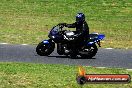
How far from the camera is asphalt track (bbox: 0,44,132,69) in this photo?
54.3 ft

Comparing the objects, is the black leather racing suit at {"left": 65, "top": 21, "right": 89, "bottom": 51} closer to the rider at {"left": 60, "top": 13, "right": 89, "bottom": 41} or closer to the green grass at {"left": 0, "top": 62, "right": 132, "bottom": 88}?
the rider at {"left": 60, "top": 13, "right": 89, "bottom": 41}

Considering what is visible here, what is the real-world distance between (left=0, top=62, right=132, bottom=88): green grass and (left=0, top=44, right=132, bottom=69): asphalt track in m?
1.36

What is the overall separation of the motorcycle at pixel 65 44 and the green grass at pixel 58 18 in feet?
11.3

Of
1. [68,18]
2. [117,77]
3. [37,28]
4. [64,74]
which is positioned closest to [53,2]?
[68,18]

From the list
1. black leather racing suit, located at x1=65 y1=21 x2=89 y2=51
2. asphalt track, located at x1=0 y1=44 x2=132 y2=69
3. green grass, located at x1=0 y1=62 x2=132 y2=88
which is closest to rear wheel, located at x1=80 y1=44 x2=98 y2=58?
asphalt track, located at x1=0 y1=44 x2=132 y2=69

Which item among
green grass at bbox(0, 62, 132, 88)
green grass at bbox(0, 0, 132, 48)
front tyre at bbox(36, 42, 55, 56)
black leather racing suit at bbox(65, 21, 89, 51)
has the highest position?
black leather racing suit at bbox(65, 21, 89, 51)

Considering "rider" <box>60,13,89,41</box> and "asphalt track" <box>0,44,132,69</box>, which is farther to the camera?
"rider" <box>60,13,89,41</box>

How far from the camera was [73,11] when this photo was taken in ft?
105

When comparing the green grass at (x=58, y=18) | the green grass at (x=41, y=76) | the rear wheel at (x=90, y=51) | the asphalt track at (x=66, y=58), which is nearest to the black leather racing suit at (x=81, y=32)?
the rear wheel at (x=90, y=51)

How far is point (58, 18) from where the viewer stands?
1164 inches

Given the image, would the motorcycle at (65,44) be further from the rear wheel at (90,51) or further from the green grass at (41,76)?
the green grass at (41,76)

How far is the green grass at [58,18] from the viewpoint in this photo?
2286 cm

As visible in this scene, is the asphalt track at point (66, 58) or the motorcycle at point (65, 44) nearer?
the asphalt track at point (66, 58)

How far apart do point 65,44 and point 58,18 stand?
465 inches
